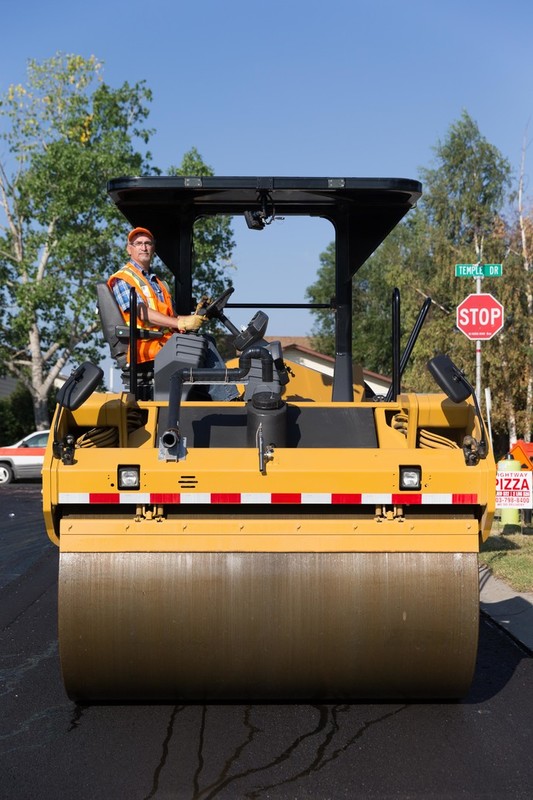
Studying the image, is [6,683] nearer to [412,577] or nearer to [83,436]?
[83,436]

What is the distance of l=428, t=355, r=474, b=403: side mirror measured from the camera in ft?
16.2

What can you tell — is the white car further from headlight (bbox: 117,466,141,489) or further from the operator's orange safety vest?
headlight (bbox: 117,466,141,489)

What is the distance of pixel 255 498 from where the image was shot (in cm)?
477

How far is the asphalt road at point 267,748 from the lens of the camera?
422 centimetres

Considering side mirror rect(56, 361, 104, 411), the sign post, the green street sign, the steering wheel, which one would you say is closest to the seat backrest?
the steering wheel

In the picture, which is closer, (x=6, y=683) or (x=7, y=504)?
(x=6, y=683)

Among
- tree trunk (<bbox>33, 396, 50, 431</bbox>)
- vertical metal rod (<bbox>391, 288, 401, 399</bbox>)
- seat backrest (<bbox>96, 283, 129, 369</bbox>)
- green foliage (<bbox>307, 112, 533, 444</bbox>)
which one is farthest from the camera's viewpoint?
tree trunk (<bbox>33, 396, 50, 431</bbox>)

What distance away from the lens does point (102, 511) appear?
16.0 ft

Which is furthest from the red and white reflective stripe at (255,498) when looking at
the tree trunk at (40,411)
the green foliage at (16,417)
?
the green foliage at (16,417)

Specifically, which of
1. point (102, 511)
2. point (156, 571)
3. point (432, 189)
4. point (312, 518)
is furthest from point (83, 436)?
point (432, 189)

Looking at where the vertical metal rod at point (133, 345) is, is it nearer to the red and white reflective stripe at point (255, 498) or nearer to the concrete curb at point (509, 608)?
the red and white reflective stripe at point (255, 498)

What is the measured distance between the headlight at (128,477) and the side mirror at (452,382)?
4.54ft

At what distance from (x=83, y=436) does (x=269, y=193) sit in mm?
1832

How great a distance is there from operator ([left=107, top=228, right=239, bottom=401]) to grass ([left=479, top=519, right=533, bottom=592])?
12.3 ft
